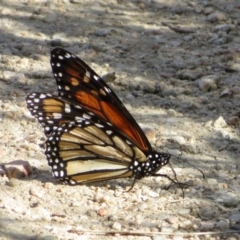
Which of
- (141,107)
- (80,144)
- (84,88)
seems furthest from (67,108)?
(141,107)

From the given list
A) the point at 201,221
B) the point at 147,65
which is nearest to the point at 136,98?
the point at 147,65

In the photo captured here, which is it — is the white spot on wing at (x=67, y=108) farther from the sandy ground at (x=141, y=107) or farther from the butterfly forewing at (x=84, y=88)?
the sandy ground at (x=141, y=107)

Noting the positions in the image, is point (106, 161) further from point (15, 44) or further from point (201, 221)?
point (15, 44)

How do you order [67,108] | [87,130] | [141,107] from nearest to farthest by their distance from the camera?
[67,108] → [87,130] → [141,107]

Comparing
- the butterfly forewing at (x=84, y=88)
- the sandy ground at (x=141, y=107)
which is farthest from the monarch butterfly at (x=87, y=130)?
the sandy ground at (x=141, y=107)

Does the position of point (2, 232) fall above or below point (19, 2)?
below

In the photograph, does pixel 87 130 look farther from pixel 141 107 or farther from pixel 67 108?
pixel 141 107

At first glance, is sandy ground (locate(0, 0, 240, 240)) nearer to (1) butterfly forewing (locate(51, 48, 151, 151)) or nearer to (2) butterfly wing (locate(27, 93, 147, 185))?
(2) butterfly wing (locate(27, 93, 147, 185))
